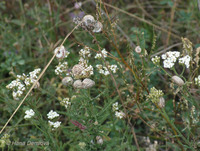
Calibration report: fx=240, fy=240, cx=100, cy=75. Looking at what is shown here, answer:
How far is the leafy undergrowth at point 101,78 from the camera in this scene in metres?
1.79

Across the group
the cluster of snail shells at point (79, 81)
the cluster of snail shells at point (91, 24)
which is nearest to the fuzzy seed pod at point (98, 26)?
the cluster of snail shells at point (91, 24)

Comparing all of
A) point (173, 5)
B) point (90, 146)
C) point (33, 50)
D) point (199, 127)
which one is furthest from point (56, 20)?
point (199, 127)

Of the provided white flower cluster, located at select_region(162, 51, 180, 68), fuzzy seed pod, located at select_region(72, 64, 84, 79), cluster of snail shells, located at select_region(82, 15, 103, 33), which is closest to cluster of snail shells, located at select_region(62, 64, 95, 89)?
fuzzy seed pod, located at select_region(72, 64, 84, 79)

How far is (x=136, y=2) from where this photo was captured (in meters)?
3.68

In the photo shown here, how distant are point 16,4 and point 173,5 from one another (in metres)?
2.42

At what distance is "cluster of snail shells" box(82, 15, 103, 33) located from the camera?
194 cm

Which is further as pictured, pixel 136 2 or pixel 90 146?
pixel 136 2

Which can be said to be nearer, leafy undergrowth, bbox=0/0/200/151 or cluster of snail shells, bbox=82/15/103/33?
leafy undergrowth, bbox=0/0/200/151

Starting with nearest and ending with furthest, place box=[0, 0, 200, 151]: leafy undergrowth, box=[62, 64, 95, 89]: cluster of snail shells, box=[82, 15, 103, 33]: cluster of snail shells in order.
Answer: box=[62, 64, 95, 89]: cluster of snail shells, box=[0, 0, 200, 151]: leafy undergrowth, box=[82, 15, 103, 33]: cluster of snail shells

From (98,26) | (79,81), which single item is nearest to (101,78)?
(98,26)

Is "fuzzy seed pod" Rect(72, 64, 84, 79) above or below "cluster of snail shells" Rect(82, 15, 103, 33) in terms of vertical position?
below

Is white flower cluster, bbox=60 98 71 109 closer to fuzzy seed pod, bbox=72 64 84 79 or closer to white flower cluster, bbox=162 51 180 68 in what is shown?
fuzzy seed pod, bbox=72 64 84 79

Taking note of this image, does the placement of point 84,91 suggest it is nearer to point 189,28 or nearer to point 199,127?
point 199,127

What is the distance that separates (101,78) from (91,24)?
2.30 ft
